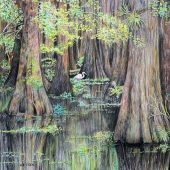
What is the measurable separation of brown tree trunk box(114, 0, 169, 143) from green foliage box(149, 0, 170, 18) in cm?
12

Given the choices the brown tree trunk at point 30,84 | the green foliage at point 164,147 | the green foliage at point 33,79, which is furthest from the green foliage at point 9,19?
the green foliage at point 164,147

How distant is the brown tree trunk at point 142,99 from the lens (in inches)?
227

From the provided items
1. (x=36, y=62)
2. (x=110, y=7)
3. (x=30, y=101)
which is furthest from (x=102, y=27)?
(x=30, y=101)

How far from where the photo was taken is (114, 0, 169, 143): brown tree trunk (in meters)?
5.77

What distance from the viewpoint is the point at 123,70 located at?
7.17 meters

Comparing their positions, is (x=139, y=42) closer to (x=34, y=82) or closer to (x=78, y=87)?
(x=34, y=82)

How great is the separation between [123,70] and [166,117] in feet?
4.60

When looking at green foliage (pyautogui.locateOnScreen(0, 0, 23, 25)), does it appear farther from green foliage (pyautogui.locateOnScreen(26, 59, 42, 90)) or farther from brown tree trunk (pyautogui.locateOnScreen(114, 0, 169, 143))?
brown tree trunk (pyautogui.locateOnScreen(114, 0, 169, 143))

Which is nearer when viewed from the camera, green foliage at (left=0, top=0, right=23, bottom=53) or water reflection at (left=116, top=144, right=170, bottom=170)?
water reflection at (left=116, top=144, right=170, bottom=170)

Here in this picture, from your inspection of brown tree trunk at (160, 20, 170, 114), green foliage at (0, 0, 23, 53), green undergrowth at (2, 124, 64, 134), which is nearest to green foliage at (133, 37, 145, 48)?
brown tree trunk at (160, 20, 170, 114)

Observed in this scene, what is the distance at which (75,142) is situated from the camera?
603 cm

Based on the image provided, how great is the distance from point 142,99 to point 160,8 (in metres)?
1.37

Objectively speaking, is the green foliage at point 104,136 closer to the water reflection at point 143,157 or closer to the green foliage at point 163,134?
the water reflection at point 143,157

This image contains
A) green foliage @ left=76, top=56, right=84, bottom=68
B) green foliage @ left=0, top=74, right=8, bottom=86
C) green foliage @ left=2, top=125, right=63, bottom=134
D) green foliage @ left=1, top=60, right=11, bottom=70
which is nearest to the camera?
green foliage @ left=2, top=125, right=63, bottom=134
